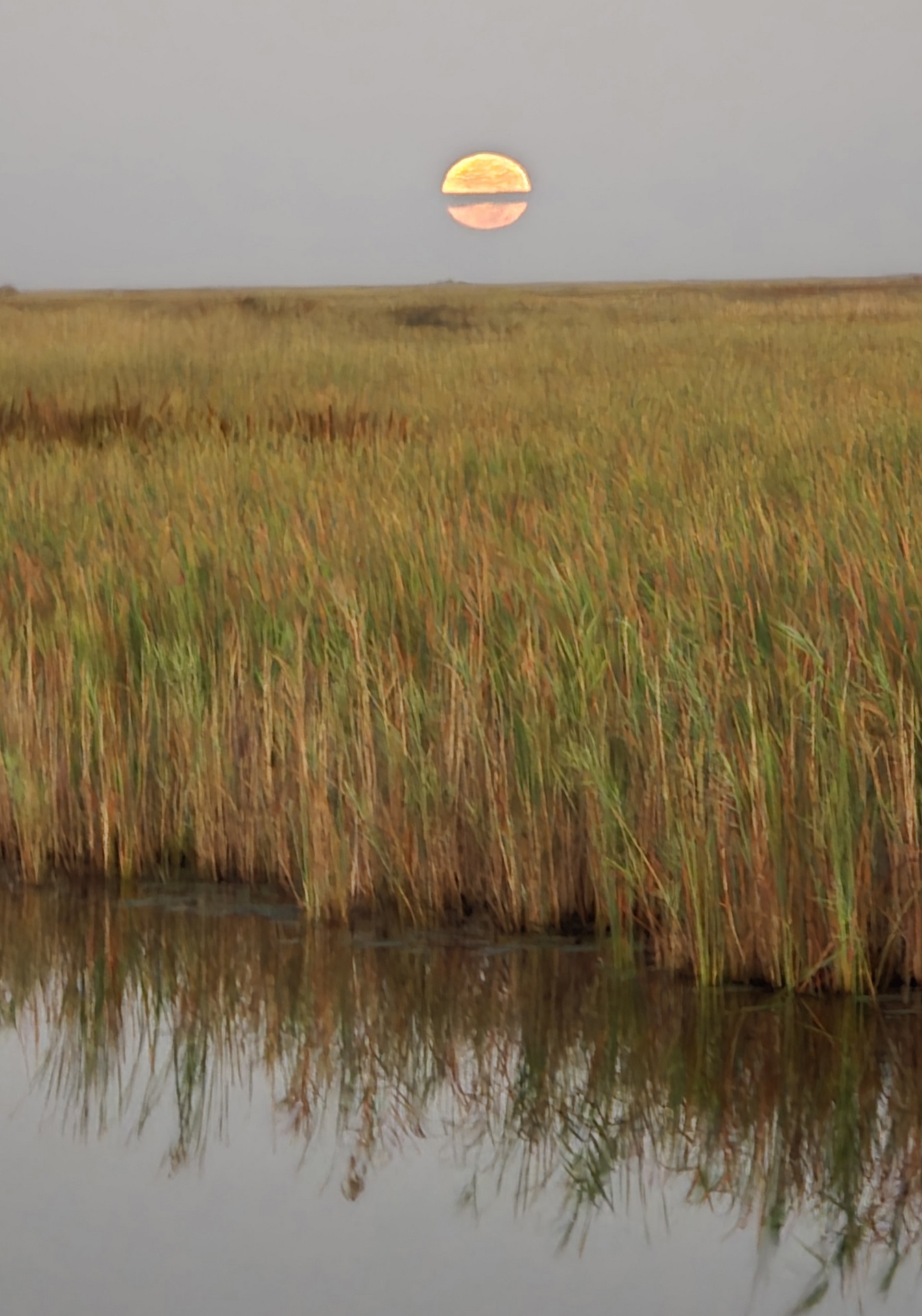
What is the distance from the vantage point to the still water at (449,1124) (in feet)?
7.57

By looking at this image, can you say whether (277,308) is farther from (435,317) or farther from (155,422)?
(155,422)

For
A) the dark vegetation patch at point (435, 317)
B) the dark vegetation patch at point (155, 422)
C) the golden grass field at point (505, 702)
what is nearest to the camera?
the golden grass field at point (505, 702)

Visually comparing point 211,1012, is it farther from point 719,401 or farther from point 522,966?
point 719,401

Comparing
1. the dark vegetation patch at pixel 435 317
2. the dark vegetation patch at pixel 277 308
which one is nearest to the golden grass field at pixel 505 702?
the dark vegetation patch at pixel 277 308

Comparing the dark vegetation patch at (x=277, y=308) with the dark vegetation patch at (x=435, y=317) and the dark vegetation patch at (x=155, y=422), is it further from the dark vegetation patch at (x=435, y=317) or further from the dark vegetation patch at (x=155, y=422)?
the dark vegetation patch at (x=155, y=422)

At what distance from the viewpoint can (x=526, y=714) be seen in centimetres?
335

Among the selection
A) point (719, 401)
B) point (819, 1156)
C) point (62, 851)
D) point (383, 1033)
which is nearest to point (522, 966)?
point (383, 1033)

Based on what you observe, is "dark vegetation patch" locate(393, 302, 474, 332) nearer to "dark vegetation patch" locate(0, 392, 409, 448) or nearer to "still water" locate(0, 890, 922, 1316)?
"dark vegetation patch" locate(0, 392, 409, 448)

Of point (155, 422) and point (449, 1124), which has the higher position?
point (155, 422)

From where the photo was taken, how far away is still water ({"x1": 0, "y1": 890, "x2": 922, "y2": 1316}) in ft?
7.57

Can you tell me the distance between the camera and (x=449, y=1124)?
104 inches

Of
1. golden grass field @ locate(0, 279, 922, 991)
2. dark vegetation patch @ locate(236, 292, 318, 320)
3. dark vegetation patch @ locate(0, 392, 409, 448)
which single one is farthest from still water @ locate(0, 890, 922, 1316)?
dark vegetation patch @ locate(236, 292, 318, 320)

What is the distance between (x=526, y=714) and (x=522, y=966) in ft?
1.56

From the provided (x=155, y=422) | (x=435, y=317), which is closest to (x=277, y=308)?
(x=435, y=317)
